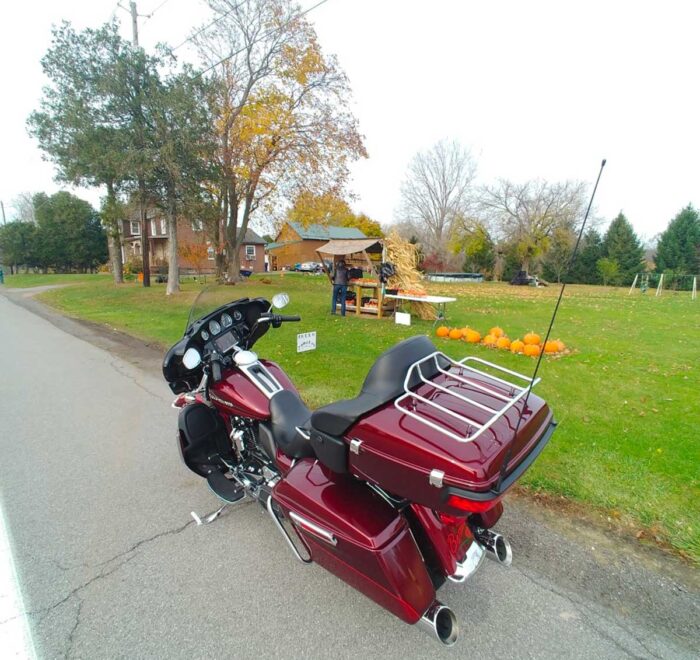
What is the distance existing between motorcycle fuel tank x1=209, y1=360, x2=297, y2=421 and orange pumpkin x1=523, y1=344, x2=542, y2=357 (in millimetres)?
5134

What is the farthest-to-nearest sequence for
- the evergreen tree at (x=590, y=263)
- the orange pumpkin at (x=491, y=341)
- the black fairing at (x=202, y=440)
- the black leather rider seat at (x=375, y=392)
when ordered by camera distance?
the evergreen tree at (x=590, y=263) → the orange pumpkin at (x=491, y=341) → the black fairing at (x=202, y=440) → the black leather rider seat at (x=375, y=392)

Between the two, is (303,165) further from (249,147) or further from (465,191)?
(465,191)

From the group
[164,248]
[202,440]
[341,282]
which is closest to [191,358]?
[202,440]

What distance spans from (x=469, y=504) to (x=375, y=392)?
22.5 inches

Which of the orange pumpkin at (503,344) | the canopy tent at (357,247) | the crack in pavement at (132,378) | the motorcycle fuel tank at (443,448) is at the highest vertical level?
the canopy tent at (357,247)

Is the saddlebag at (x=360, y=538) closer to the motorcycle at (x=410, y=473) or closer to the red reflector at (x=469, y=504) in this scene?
the motorcycle at (x=410, y=473)

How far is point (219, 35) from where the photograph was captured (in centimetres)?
1777

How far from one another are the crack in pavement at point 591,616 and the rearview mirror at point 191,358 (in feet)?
7.42

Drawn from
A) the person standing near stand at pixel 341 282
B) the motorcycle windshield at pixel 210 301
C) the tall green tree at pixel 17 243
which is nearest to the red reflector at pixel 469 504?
the motorcycle windshield at pixel 210 301

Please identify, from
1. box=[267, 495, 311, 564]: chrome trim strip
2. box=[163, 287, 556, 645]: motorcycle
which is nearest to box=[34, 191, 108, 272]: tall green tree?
box=[267, 495, 311, 564]: chrome trim strip

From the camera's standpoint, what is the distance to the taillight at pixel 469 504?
1369 mm

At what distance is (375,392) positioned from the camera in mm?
1723

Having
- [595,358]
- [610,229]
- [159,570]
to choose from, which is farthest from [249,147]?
[610,229]

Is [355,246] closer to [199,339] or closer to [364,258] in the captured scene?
[364,258]
